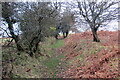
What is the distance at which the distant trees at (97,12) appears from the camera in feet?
33.9

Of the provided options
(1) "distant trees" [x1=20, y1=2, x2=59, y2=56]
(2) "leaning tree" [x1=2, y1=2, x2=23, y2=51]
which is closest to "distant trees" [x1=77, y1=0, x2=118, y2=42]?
(1) "distant trees" [x1=20, y1=2, x2=59, y2=56]

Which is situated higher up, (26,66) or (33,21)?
(33,21)

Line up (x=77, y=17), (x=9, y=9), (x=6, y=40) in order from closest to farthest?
1. (x=6, y=40)
2. (x=9, y=9)
3. (x=77, y=17)

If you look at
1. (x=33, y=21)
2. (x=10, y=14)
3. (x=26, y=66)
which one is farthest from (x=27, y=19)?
(x=26, y=66)

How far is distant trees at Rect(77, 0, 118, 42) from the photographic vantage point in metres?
10.3

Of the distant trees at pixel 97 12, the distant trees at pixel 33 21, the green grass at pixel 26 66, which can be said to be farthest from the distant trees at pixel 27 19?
the distant trees at pixel 97 12

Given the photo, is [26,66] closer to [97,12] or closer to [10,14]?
[10,14]

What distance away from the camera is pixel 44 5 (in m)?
9.58

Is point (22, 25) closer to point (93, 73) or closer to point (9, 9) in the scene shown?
point (9, 9)

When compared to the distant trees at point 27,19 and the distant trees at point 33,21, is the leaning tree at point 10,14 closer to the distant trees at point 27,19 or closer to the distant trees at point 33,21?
the distant trees at point 27,19

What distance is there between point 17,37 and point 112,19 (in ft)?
26.1

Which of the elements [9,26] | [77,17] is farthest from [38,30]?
[77,17]

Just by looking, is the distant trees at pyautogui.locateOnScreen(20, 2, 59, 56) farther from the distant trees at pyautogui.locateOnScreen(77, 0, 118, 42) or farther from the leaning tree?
the distant trees at pyautogui.locateOnScreen(77, 0, 118, 42)

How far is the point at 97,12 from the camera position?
1093cm
